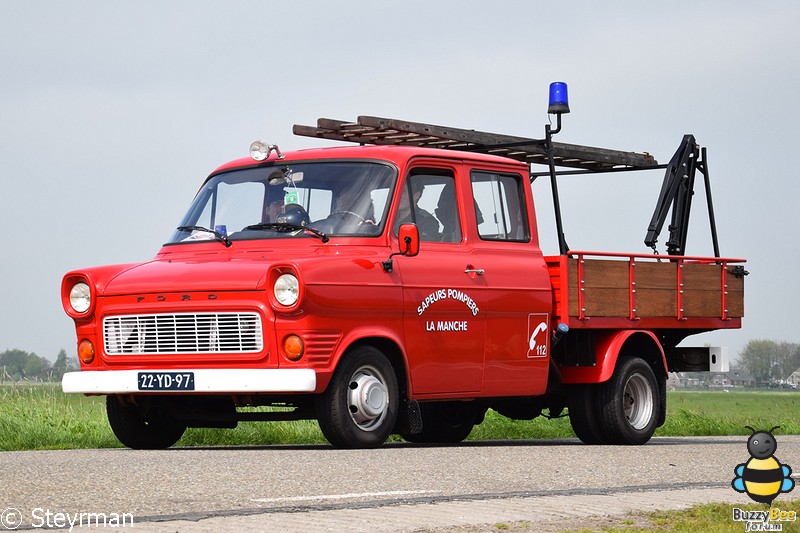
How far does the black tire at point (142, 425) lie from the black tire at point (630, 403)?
13.2 feet

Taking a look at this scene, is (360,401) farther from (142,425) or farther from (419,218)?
(142,425)

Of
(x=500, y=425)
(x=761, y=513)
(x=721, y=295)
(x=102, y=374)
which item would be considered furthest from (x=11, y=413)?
(x=761, y=513)

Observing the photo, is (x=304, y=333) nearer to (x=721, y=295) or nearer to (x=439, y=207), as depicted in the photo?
(x=439, y=207)

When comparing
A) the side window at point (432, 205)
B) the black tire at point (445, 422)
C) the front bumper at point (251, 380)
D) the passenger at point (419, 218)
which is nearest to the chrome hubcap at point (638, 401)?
the black tire at point (445, 422)

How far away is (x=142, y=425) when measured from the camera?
12.6 meters

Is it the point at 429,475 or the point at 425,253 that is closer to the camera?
the point at 429,475

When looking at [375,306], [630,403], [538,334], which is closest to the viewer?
[375,306]

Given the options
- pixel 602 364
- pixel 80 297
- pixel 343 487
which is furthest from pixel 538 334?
pixel 343 487

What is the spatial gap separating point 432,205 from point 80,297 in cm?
299

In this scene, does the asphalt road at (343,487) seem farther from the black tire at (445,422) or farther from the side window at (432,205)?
the black tire at (445,422)

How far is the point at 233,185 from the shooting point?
13062mm

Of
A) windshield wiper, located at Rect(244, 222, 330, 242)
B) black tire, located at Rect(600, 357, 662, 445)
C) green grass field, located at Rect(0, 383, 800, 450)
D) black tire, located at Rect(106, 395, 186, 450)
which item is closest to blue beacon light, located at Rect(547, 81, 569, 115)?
black tire, located at Rect(600, 357, 662, 445)

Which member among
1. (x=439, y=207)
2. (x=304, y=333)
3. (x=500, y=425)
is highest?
(x=439, y=207)

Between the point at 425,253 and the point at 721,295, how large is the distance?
4629mm
